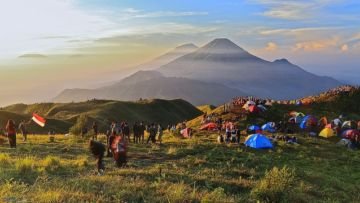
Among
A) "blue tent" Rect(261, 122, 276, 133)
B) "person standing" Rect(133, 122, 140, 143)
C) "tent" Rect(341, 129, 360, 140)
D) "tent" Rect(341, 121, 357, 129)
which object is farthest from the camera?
"tent" Rect(341, 121, 357, 129)

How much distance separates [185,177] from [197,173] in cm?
202

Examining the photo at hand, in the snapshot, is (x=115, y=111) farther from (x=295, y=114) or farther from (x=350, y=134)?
(x=350, y=134)

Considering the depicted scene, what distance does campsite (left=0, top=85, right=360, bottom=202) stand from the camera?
1209 centimetres

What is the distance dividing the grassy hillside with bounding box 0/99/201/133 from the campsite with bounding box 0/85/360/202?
48144 millimetres

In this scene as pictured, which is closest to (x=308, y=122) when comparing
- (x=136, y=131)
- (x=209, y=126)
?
(x=209, y=126)

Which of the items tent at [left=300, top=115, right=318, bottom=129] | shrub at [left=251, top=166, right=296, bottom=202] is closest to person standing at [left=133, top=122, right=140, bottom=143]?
tent at [left=300, top=115, right=318, bottom=129]

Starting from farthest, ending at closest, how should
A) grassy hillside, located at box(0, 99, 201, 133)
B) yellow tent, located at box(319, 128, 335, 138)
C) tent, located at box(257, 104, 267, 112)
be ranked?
grassy hillside, located at box(0, 99, 201, 133), tent, located at box(257, 104, 267, 112), yellow tent, located at box(319, 128, 335, 138)

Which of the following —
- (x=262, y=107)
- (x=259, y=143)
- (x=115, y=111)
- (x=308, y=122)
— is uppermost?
(x=262, y=107)

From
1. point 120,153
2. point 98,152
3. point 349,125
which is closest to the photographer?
point 98,152

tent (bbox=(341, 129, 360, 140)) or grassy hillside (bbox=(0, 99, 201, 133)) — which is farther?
grassy hillside (bbox=(0, 99, 201, 133))

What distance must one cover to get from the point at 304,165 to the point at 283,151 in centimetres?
562

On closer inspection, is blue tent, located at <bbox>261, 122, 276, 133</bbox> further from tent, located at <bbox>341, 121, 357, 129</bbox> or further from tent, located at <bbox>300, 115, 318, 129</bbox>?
tent, located at <bbox>341, 121, 357, 129</bbox>

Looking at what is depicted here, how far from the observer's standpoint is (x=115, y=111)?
97.2m

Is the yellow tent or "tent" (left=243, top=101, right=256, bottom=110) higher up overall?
"tent" (left=243, top=101, right=256, bottom=110)
